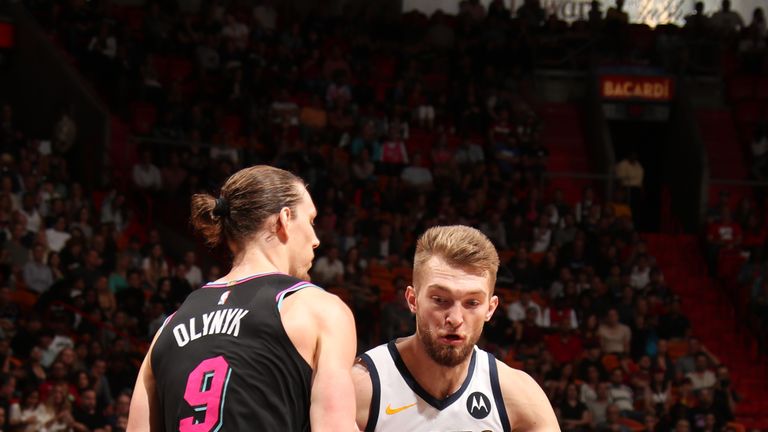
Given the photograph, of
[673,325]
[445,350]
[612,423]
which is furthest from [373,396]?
Result: [673,325]

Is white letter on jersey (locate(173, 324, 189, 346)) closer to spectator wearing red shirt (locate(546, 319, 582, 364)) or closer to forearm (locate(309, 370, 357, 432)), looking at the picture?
forearm (locate(309, 370, 357, 432))

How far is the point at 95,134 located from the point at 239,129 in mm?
2183

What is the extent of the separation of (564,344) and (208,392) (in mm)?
11204

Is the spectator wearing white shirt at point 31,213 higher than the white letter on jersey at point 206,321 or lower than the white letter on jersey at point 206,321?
lower

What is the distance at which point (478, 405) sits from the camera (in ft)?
12.6

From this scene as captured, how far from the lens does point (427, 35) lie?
20359 millimetres

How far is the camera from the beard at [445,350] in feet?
12.3

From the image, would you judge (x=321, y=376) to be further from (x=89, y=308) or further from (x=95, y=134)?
(x=95, y=134)

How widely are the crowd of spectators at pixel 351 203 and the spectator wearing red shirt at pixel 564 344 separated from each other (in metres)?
0.02

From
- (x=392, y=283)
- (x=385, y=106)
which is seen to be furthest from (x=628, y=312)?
(x=385, y=106)

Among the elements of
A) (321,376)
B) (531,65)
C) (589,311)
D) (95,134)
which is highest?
(531,65)

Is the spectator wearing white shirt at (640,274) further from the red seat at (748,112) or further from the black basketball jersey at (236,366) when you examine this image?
the black basketball jersey at (236,366)

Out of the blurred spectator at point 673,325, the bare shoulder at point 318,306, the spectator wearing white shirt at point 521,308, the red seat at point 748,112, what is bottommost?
the blurred spectator at point 673,325

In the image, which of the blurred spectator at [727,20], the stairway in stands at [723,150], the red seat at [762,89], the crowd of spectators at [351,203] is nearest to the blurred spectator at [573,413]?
the crowd of spectators at [351,203]
